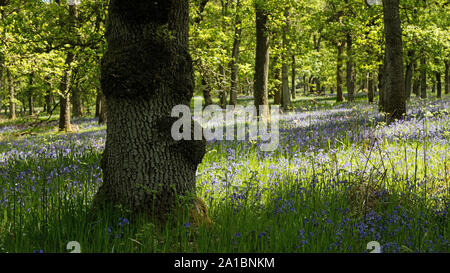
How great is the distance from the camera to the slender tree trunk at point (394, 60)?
9688 mm

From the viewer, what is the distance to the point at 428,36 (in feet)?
44.5

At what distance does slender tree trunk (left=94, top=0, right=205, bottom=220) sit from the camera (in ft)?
10.5

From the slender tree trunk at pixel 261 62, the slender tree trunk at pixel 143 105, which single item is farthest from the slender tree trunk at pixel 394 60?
the slender tree trunk at pixel 143 105

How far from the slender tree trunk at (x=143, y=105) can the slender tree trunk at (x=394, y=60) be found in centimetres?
843

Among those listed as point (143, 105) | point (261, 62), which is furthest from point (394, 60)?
point (143, 105)

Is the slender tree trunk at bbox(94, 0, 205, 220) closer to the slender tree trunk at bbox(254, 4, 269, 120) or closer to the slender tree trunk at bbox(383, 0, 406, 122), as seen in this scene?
the slender tree trunk at bbox(383, 0, 406, 122)

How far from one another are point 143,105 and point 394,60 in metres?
9.08

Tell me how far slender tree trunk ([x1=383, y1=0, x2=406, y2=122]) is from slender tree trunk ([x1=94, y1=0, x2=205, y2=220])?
8429 mm

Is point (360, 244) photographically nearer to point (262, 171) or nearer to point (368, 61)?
point (262, 171)

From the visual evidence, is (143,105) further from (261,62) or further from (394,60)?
(261,62)

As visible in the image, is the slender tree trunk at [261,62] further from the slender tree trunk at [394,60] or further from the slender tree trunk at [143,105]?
the slender tree trunk at [143,105]

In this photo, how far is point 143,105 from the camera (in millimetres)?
3266
